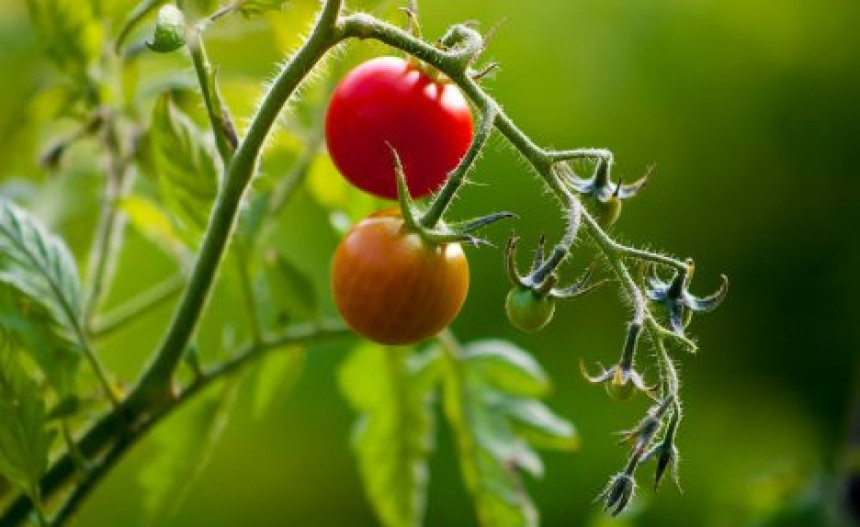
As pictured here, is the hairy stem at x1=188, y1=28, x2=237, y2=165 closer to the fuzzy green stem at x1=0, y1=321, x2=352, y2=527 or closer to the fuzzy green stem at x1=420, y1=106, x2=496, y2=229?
the fuzzy green stem at x1=420, y1=106, x2=496, y2=229

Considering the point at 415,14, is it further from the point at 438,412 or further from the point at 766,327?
the point at 766,327

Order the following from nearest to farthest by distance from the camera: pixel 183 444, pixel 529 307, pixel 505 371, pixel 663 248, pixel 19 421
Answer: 1. pixel 529 307
2. pixel 19 421
3. pixel 183 444
4. pixel 505 371
5. pixel 663 248

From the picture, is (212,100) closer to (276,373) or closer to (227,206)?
(227,206)

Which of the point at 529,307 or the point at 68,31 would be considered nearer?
the point at 529,307

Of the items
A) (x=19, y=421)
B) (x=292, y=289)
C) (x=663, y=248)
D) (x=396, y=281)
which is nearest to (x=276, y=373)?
(x=292, y=289)

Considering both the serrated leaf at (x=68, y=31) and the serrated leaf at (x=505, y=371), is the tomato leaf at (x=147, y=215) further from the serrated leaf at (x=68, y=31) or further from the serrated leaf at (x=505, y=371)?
the serrated leaf at (x=505, y=371)
